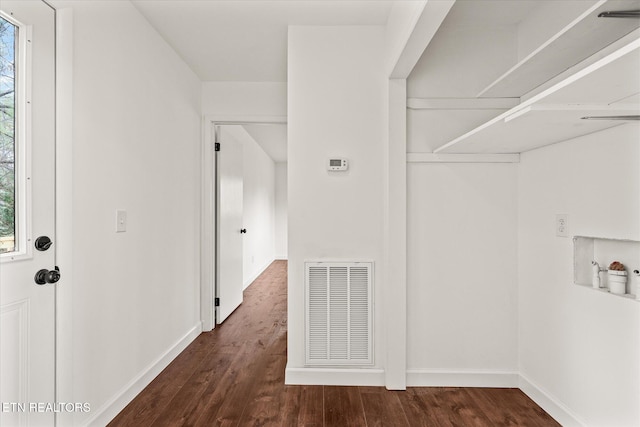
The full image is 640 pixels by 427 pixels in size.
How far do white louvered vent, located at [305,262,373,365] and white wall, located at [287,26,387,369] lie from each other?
63 millimetres

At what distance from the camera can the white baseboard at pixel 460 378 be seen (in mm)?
2311

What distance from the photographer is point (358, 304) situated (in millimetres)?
2389

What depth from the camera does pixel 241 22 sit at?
2438 millimetres

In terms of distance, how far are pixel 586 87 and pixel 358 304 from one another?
1.72 m

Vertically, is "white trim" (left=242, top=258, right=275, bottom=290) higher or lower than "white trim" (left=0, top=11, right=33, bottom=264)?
lower

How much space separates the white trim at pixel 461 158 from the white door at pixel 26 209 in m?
1.97

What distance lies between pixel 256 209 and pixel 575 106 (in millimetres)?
5549

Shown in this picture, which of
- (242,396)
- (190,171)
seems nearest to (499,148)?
(242,396)

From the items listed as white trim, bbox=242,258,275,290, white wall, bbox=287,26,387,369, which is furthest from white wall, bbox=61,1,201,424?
white trim, bbox=242,258,275,290

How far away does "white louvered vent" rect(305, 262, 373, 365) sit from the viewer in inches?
93.4

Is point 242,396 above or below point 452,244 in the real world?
below

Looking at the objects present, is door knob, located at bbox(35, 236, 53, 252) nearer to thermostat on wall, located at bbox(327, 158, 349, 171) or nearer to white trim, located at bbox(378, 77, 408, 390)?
thermostat on wall, located at bbox(327, 158, 349, 171)

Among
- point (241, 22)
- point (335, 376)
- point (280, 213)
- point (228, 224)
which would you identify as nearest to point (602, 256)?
point (335, 376)

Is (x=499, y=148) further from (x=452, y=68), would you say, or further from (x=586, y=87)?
(x=586, y=87)
